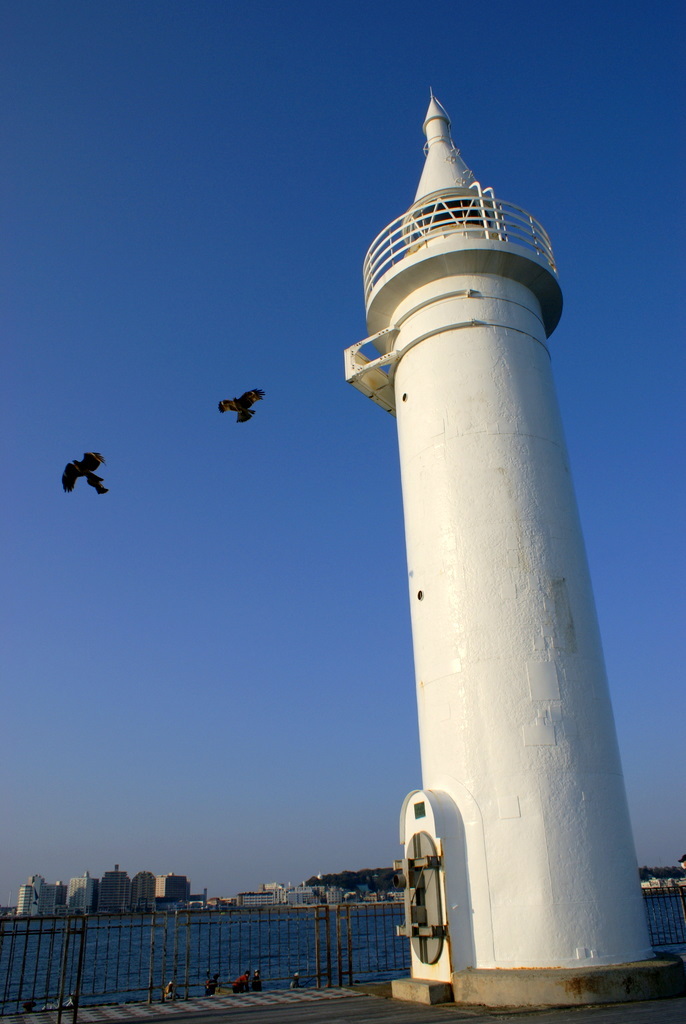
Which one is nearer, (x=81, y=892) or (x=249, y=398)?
(x=249, y=398)

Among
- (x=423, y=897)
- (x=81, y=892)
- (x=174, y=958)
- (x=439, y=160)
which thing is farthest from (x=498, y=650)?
(x=81, y=892)

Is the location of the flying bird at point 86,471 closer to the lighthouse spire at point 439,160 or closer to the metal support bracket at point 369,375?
the metal support bracket at point 369,375

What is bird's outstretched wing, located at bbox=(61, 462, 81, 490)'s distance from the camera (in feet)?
34.1

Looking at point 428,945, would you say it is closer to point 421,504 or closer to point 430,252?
point 421,504

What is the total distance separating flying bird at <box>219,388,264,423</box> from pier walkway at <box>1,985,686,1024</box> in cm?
836

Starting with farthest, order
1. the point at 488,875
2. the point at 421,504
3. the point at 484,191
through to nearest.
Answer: the point at 484,191 < the point at 421,504 < the point at 488,875

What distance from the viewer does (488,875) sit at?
9.48m

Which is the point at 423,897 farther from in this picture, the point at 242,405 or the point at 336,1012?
the point at 242,405

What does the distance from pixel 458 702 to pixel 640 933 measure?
3.72m

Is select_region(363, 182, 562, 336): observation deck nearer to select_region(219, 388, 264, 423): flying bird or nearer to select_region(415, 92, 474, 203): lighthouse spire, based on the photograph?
select_region(415, 92, 474, 203): lighthouse spire

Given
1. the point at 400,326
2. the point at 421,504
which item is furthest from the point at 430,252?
the point at 421,504

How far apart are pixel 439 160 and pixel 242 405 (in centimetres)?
813

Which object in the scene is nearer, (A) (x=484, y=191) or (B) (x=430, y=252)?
(B) (x=430, y=252)

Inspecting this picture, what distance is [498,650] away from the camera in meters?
10.4
